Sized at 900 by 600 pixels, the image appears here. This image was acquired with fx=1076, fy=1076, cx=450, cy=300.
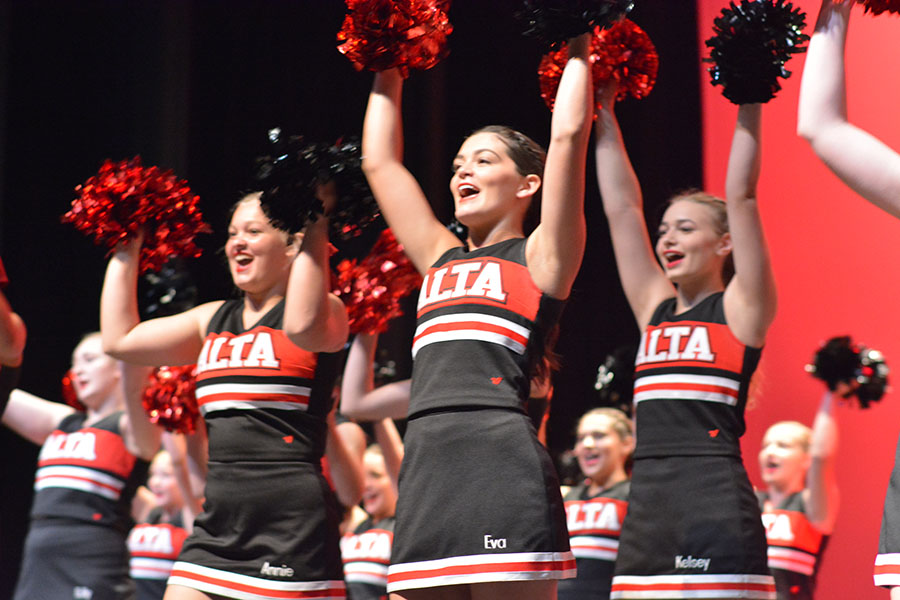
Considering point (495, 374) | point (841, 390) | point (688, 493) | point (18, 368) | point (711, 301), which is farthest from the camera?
point (841, 390)

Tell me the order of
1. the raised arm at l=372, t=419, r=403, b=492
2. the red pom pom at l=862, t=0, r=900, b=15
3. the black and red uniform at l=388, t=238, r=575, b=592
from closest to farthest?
1. the red pom pom at l=862, t=0, r=900, b=15
2. the black and red uniform at l=388, t=238, r=575, b=592
3. the raised arm at l=372, t=419, r=403, b=492

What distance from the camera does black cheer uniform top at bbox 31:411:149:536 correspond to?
4832mm

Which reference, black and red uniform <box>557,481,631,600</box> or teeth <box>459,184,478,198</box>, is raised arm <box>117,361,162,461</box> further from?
teeth <box>459,184,478,198</box>

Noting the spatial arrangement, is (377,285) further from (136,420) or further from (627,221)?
(136,420)

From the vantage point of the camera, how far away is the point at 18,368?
3.73m

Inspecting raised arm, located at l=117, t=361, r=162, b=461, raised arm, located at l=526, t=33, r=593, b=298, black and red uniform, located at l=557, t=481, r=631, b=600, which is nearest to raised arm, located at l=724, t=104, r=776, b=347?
raised arm, located at l=526, t=33, r=593, b=298

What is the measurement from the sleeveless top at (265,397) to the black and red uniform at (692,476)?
97 cm

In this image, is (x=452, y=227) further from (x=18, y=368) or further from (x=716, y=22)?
(x=18, y=368)

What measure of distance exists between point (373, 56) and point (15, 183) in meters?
4.89

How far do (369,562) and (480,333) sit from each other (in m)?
3.54

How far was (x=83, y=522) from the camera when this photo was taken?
4836 millimetres

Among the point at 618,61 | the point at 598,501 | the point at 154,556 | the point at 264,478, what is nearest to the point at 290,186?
the point at 264,478

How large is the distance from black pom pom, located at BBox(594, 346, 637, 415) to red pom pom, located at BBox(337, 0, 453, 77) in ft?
7.64

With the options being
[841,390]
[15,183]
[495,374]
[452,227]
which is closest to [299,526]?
[495,374]
